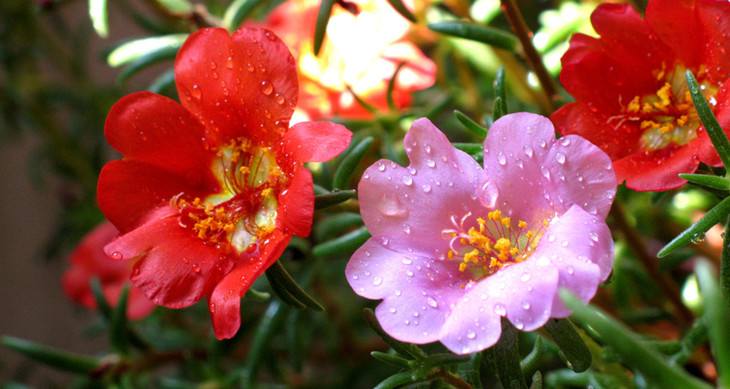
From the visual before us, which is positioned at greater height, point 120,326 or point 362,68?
point 362,68

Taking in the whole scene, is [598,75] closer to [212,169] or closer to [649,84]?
[649,84]

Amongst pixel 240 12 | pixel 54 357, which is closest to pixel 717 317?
pixel 240 12

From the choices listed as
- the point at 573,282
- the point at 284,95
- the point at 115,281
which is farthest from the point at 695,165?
the point at 115,281

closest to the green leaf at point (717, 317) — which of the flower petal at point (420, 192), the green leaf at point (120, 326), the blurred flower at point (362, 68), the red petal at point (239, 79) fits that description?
the flower petal at point (420, 192)

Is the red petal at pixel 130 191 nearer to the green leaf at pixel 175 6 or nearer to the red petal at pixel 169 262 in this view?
the red petal at pixel 169 262

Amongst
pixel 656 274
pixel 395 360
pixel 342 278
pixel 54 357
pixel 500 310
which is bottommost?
pixel 342 278

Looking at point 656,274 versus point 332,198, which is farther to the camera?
point 656,274

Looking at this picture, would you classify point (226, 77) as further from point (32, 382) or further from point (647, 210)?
point (32, 382)
